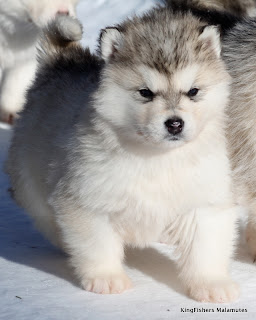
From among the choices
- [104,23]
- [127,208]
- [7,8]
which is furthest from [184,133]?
[104,23]

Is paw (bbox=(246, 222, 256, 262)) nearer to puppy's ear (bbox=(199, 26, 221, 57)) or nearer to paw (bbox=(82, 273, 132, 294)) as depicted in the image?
paw (bbox=(82, 273, 132, 294))

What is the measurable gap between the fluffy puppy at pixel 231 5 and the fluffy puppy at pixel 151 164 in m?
1.46

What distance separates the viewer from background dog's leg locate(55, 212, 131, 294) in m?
3.63

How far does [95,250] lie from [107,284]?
154mm

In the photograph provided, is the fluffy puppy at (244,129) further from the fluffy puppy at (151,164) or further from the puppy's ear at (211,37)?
the puppy's ear at (211,37)

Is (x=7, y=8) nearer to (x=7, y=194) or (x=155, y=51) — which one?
(x=7, y=194)

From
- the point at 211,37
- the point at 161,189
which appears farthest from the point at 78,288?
the point at 211,37

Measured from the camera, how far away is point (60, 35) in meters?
4.80

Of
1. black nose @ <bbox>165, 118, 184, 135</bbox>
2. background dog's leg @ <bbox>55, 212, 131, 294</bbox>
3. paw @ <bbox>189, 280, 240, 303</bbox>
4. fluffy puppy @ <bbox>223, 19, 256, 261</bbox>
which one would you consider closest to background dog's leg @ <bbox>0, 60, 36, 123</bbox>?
fluffy puppy @ <bbox>223, 19, 256, 261</bbox>

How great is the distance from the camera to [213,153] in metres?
3.64

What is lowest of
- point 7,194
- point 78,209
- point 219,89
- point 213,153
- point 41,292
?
point 7,194

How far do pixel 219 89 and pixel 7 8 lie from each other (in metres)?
4.40

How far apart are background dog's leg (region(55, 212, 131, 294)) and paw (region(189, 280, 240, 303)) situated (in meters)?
0.30

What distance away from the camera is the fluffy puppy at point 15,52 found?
7586mm
